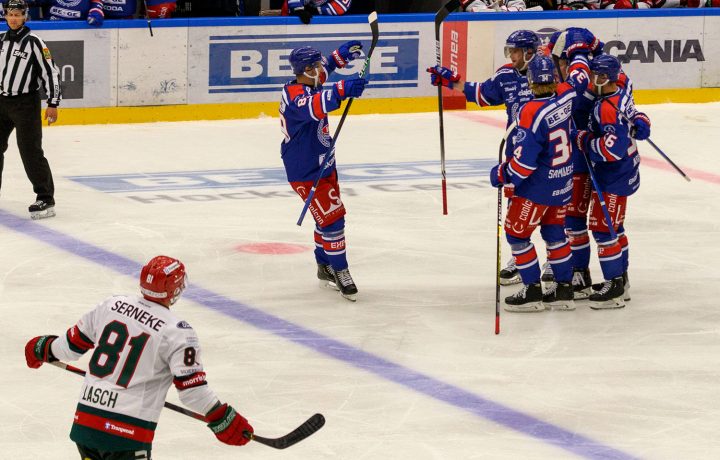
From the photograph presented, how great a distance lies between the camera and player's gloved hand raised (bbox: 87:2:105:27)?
1468 centimetres

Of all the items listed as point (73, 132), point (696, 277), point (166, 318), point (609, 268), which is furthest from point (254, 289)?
point (73, 132)

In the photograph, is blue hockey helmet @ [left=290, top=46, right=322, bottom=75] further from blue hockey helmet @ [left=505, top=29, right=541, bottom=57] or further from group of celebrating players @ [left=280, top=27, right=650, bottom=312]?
blue hockey helmet @ [left=505, top=29, right=541, bottom=57]

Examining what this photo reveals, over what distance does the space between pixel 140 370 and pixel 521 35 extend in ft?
15.3

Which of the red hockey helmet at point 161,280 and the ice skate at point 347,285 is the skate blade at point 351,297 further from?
the red hockey helmet at point 161,280

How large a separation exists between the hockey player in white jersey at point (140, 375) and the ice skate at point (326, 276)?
434 cm

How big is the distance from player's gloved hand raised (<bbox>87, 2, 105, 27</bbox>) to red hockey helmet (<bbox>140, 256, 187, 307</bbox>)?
394 inches

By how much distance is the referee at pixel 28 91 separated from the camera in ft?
35.9

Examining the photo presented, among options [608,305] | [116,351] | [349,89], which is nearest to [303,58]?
[349,89]

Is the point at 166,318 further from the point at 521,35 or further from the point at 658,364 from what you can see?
the point at 521,35

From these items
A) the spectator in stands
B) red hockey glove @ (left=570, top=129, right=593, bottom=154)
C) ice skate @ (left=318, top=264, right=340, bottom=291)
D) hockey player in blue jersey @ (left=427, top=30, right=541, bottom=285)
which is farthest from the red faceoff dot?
the spectator in stands

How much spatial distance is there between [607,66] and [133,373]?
4.50 metres

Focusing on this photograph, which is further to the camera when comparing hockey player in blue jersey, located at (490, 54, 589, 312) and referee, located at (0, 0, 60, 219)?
referee, located at (0, 0, 60, 219)

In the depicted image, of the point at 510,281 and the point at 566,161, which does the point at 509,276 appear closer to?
the point at 510,281

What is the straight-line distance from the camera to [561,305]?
9.00 metres
